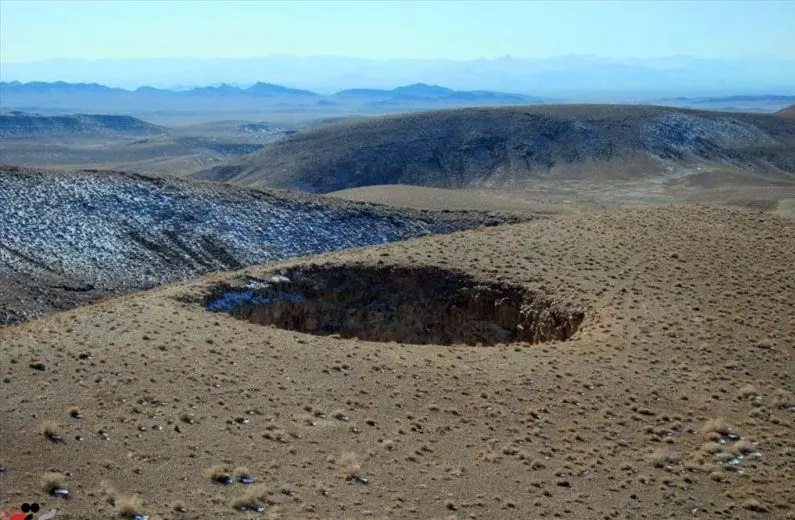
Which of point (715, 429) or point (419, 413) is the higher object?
point (419, 413)

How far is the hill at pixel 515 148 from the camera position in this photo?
85.8 m

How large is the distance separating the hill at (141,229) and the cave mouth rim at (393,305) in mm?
8647

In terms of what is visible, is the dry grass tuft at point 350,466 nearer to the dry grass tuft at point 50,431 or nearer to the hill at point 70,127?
the dry grass tuft at point 50,431

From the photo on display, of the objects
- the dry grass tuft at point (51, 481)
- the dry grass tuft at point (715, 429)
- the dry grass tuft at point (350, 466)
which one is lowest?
the dry grass tuft at point (715, 429)

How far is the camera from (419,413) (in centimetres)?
1606

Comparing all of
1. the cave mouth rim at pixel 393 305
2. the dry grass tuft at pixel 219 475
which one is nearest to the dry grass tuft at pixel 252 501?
the dry grass tuft at pixel 219 475

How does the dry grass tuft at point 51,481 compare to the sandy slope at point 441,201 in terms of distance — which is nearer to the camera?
the dry grass tuft at point 51,481

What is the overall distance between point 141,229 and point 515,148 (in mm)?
60857

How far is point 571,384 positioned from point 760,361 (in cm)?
479

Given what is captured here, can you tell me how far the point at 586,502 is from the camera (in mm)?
13102

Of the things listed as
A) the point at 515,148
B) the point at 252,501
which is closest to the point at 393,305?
the point at 252,501

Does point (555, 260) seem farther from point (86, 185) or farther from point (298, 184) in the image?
point (298, 184)

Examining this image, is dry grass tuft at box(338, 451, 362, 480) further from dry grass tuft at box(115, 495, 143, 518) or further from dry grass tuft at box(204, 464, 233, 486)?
dry grass tuft at box(115, 495, 143, 518)

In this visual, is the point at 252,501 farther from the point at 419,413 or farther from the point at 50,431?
the point at 419,413
